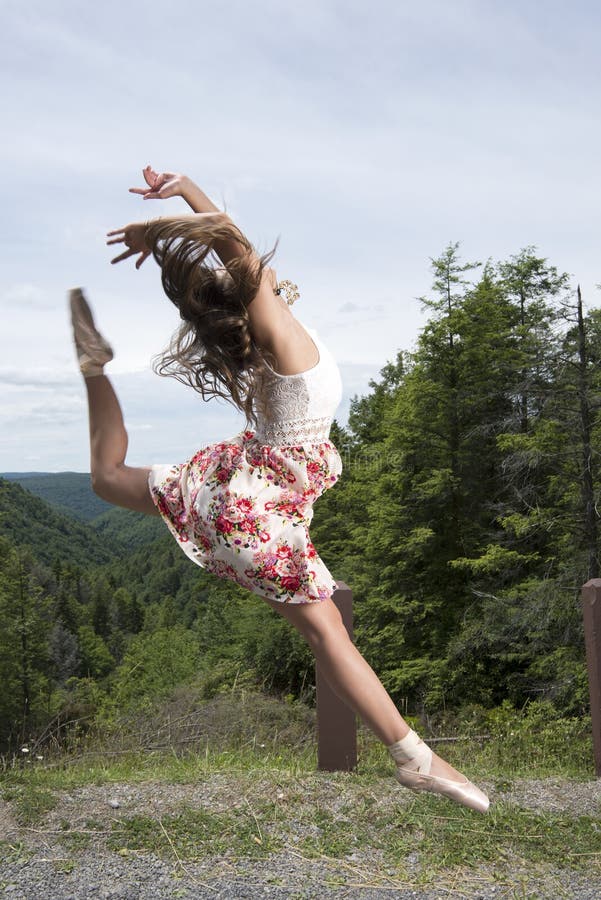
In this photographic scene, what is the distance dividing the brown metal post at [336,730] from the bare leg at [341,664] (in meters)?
1.90

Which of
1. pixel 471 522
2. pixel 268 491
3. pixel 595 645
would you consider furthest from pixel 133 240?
pixel 471 522

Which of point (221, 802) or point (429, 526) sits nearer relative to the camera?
point (221, 802)

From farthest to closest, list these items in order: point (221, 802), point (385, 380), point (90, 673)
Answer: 1. point (90, 673)
2. point (385, 380)
3. point (221, 802)

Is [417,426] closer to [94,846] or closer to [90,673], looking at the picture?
[94,846]

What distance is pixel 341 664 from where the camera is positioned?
2854 mm

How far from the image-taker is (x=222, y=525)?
9.23ft

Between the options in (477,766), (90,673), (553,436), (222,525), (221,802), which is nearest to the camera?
(222,525)

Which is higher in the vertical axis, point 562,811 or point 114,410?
point 114,410

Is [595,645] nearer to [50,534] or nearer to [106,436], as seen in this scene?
[106,436]

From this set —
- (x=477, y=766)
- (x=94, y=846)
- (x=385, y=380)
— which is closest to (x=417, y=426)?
(x=385, y=380)

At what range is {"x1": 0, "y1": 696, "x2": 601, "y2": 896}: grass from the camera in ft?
12.0

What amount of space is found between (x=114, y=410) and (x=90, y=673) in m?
60.6

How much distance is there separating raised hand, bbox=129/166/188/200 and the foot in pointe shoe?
1.57ft

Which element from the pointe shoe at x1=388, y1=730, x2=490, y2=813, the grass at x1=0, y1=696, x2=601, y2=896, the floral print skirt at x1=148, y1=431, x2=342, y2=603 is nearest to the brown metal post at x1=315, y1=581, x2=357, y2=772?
the grass at x1=0, y1=696, x2=601, y2=896
